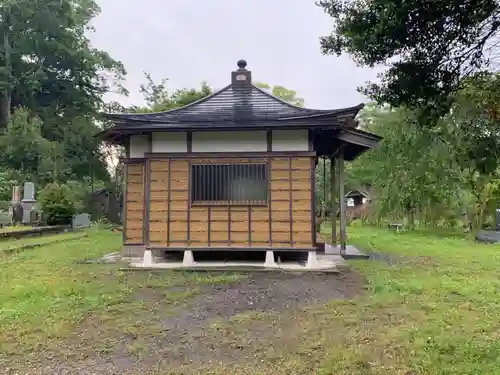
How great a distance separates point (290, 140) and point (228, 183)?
1.34m

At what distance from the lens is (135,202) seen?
8.56 meters

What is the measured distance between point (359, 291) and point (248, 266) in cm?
228

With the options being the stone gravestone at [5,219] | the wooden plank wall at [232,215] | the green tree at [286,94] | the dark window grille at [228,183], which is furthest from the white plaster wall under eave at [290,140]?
the green tree at [286,94]

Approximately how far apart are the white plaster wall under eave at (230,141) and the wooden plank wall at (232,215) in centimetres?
23

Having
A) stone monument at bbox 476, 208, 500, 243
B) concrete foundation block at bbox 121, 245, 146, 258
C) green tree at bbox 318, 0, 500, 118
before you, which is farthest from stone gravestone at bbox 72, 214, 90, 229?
green tree at bbox 318, 0, 500, 118

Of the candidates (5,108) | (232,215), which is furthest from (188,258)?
(5,108)

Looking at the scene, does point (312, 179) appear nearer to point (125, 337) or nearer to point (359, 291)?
point (359, 291)

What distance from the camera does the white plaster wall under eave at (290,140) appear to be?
25.1 feet

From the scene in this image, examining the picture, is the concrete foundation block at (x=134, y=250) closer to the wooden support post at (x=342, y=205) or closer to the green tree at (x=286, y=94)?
the wooden support post at (x=342, y=205)

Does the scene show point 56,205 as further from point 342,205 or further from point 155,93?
point 342,205

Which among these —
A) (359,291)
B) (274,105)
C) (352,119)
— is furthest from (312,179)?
(359,291)

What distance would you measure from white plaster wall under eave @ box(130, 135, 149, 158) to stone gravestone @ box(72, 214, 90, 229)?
9777 millimetres

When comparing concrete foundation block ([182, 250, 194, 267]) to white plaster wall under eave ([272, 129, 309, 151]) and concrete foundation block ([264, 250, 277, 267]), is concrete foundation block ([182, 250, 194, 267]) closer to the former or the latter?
concrete foundation block ([264, 250, 277, 267])

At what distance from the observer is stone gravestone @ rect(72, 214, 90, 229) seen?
17133 mm
